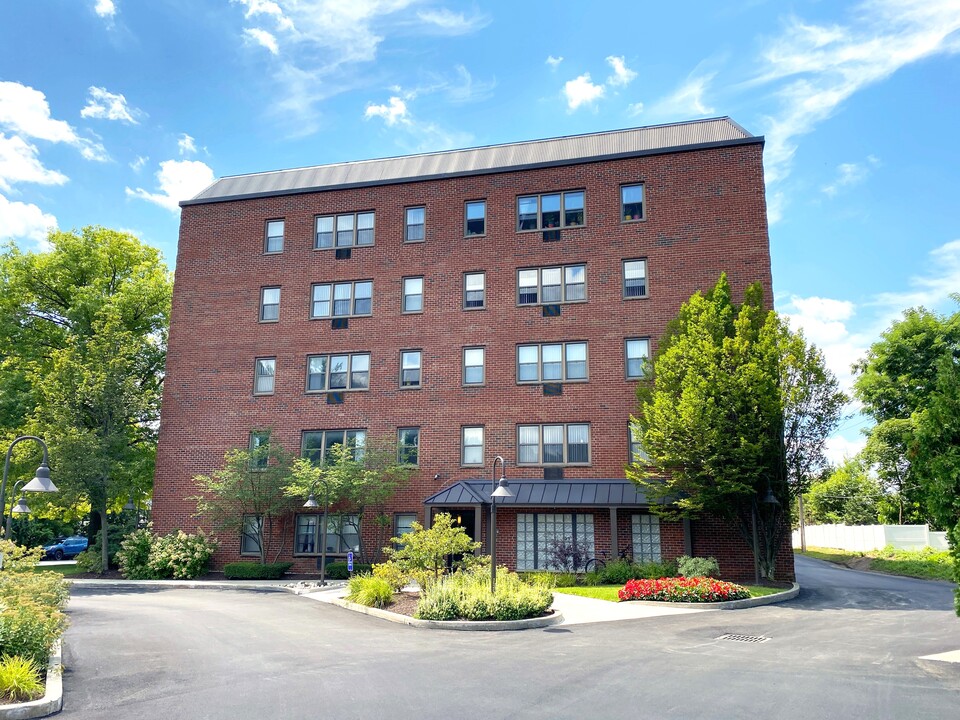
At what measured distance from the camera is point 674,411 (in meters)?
22.1

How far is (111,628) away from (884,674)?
1462 cm

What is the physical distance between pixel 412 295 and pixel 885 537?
28196 mm

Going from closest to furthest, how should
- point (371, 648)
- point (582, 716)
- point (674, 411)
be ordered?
point (582, 716), point (371, 648), point (674, 411)

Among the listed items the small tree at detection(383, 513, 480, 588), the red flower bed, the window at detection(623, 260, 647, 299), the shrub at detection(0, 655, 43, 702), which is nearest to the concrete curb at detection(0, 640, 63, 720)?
the shrub at detection(0, 655, 43, 702)

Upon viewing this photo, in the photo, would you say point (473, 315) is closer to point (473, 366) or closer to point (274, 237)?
point (473, 366)

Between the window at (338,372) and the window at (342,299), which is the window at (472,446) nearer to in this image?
the window at (338,372)

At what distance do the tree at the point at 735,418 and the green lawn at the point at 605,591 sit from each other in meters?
2.12

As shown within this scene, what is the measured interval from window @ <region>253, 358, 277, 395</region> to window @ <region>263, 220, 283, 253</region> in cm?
499

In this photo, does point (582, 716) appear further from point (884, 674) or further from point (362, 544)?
point (362, 544)

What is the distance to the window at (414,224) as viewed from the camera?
99.2ft

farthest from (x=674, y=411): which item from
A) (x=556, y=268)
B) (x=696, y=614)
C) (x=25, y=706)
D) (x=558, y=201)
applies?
(x=25, y=706)

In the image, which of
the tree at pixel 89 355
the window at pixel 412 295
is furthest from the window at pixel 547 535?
the tree at pixel 89 355

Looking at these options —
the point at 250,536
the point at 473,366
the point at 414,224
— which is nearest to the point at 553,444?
the point at 473,366

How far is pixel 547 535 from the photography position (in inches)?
1023
